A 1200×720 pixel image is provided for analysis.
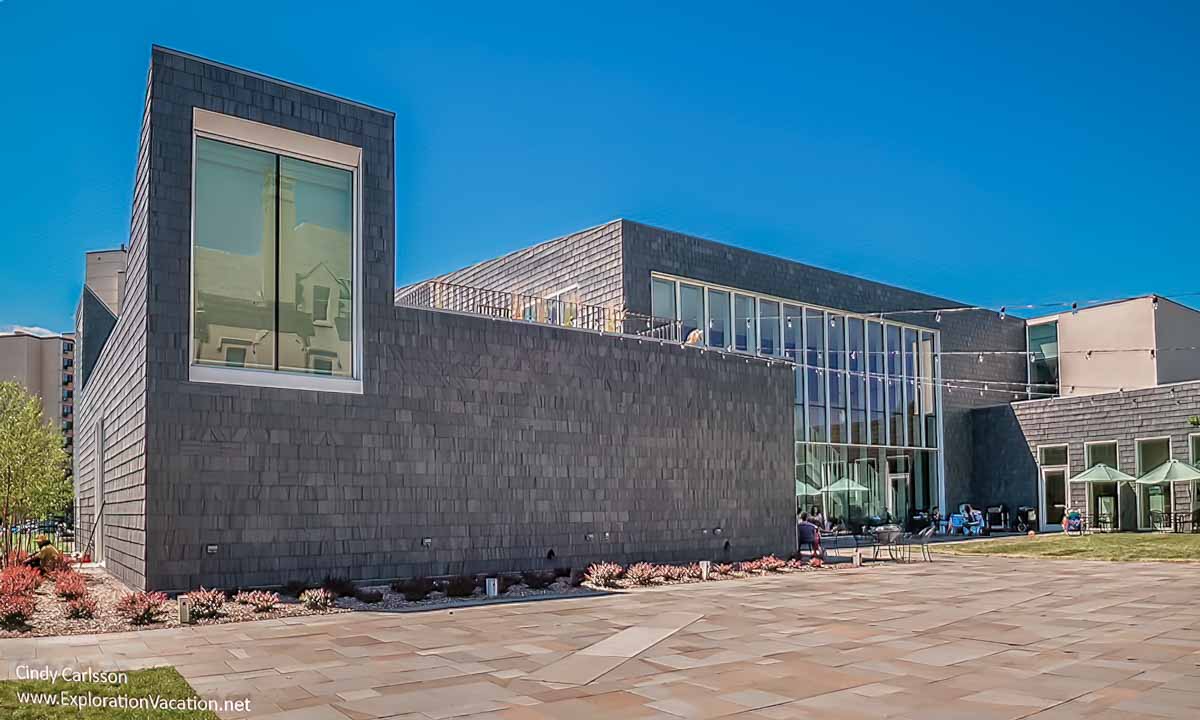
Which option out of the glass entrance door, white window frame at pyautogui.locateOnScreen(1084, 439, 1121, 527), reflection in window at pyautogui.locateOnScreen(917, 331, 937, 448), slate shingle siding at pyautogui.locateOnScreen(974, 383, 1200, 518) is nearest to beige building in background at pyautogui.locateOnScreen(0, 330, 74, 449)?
Result: reflection in window at pyautogui.locateOnScreen(917, 331, 937, 448)

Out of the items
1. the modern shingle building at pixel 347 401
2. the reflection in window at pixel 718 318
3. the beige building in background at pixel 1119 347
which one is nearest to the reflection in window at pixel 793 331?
the reflection in window at pixel 718 318

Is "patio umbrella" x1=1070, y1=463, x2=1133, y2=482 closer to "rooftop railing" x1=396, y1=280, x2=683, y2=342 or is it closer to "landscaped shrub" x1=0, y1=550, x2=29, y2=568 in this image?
"rooftop railing" x1=396, y1=280, x2=683, y2=342

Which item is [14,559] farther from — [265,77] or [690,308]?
[690,308]

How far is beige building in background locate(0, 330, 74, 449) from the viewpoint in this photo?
261 feet

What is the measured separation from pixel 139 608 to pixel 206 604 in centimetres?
83

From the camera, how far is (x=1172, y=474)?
27.0 m

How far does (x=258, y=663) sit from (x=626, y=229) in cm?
1649

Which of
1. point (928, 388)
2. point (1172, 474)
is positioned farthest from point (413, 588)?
point (928, 388)

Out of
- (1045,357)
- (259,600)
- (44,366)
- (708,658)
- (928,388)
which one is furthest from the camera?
(44,366)

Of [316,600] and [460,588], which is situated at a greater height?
[316,600]

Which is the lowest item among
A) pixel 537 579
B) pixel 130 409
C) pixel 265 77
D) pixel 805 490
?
pixel 537 579

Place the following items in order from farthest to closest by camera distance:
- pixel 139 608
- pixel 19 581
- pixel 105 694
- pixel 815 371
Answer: pixel 815 371 → pixel 19 581 → pixel 139 608 → pixel 105 694

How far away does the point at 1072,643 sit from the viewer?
995 centimetres

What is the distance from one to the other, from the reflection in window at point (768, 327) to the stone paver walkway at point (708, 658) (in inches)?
539
